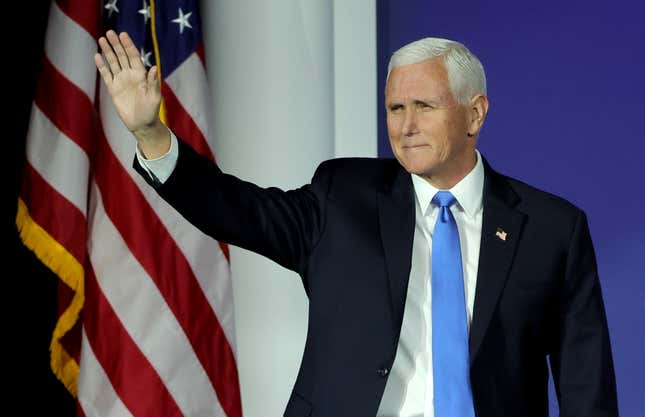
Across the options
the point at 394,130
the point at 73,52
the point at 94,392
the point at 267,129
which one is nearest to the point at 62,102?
the point at 73,52

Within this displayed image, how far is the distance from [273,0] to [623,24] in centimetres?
110

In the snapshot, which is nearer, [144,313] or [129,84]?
[129,84]

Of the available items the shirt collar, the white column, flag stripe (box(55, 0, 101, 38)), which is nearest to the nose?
the shirt collar

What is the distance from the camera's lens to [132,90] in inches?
76.4

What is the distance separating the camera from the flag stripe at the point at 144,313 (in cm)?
321

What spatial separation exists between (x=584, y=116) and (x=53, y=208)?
1.68m

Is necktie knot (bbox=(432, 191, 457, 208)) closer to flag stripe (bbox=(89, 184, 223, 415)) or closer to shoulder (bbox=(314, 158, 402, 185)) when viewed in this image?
shoulder (bbox=(314, 158, 402, 185))

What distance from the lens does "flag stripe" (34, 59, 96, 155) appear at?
3.18 m

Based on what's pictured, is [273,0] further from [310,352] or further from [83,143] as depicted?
[310,352]

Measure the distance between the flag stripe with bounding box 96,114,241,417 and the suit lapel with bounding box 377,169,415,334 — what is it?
3.98ft

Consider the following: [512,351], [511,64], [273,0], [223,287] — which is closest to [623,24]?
[511,64]

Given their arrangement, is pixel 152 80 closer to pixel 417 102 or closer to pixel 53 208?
pixel 417 102

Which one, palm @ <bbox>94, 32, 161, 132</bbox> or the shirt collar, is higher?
palm @ <bbox>94, 32, 161, 132</bbox>

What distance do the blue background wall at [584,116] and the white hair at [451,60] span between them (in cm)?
146
